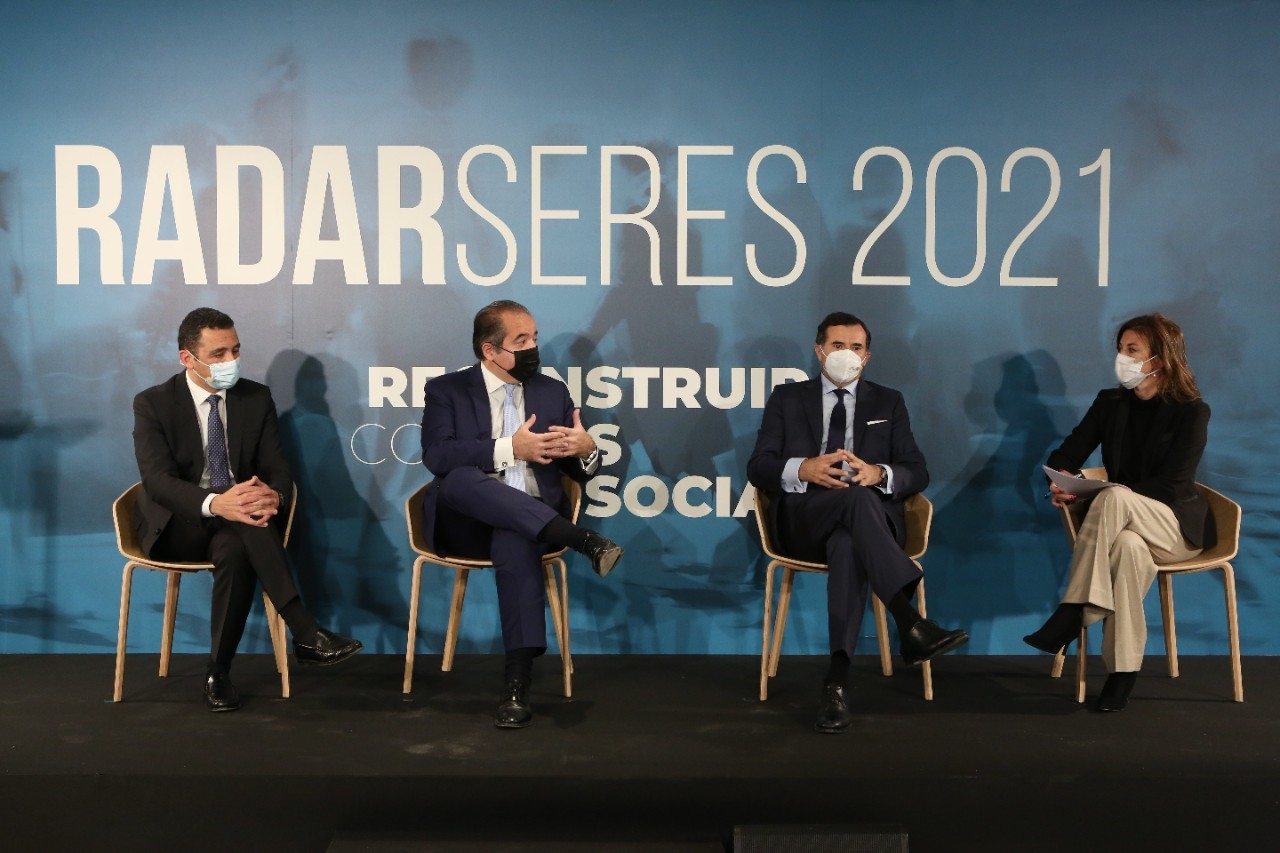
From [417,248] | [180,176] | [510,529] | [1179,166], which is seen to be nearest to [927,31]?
[1179,166]

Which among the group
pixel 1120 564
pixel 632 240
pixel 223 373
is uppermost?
pixel 632 240

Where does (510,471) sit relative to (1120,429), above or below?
below

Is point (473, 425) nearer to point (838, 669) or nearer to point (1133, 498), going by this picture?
point (838, 669)

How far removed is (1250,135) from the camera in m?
4.67

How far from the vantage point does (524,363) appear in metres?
4.12

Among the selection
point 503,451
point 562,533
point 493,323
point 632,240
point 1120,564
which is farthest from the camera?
point 632,240

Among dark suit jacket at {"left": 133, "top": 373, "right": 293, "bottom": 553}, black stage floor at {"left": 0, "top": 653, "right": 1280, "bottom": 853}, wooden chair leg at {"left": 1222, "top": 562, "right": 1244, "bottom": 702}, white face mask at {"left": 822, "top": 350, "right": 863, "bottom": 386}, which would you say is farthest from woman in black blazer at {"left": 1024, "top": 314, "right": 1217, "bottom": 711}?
dark suit jacket at {"left": 133, "top": 373, "right": 293, "bottom": 553}

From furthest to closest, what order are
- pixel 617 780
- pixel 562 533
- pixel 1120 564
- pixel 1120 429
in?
1. pixel 1120 429
2. pixel 1120 564
3. pixel 562 533
4. pixel 617 780

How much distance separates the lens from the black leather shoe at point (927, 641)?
3.61 m

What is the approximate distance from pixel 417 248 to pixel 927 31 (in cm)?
221

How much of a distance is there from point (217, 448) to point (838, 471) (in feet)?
7.23

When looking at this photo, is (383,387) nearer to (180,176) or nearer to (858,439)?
(180,176)

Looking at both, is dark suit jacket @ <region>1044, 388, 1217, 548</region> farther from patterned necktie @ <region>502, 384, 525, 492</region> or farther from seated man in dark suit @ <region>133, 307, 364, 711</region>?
seated man in dark suit @ <region>133, 307, 364, 711</region>

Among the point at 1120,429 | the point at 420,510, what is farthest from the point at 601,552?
the point at 1120,429
